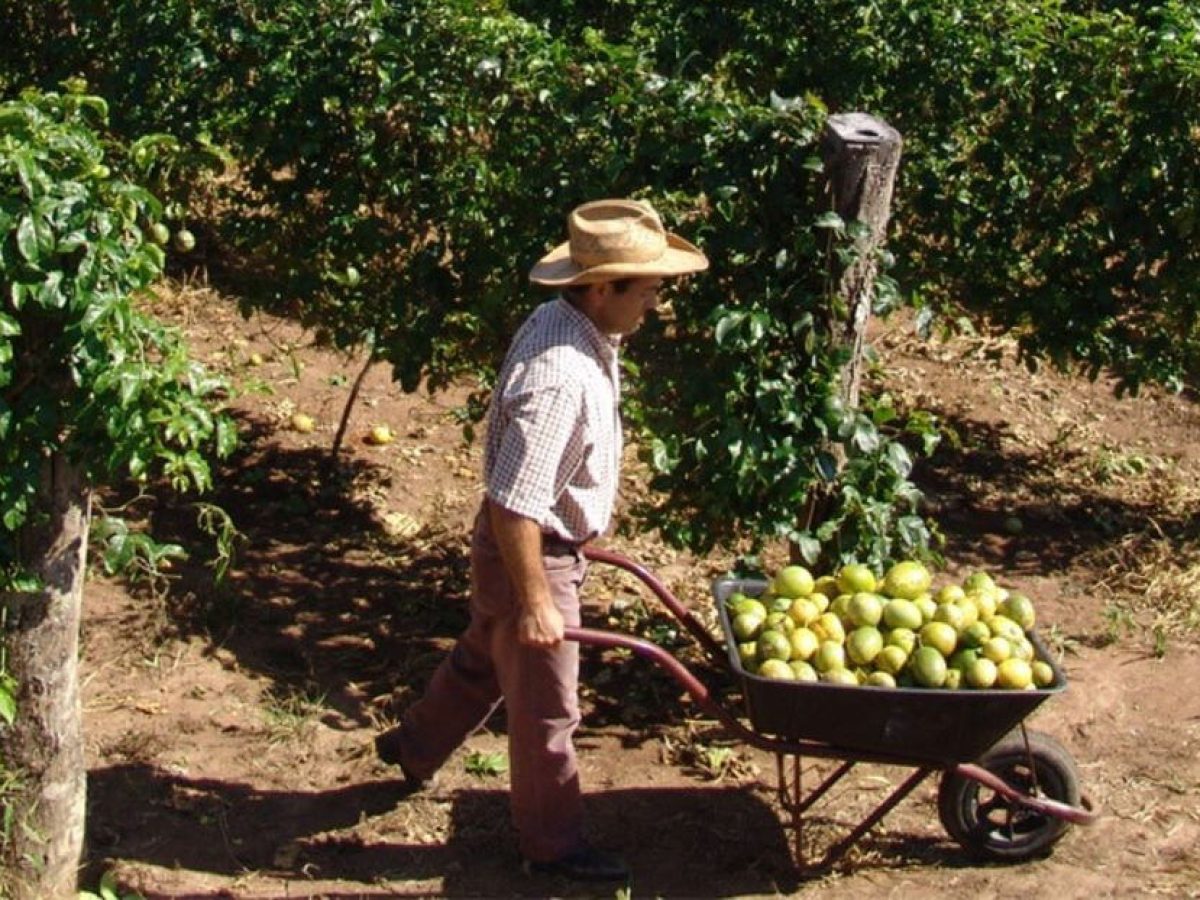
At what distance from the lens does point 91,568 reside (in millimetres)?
6707

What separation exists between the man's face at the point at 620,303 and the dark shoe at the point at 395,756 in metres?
1.55

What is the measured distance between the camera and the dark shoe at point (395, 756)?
219 inches

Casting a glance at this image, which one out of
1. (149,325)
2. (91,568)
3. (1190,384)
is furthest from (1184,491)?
(149,325)

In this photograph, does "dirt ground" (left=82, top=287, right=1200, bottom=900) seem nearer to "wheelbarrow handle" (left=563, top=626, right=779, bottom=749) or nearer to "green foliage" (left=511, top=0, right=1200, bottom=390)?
"wheelbarrow handle" (left=563, top=626, right=779, bottom=749)

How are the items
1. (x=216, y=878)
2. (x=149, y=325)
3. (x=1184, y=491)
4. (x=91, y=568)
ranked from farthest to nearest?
1. (x=1184, y=491)
2. (x=91, y=568)
3. (x=216, y=878)
4. (x=149, y=325)

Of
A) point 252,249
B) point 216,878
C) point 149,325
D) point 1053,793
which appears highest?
point 149,325

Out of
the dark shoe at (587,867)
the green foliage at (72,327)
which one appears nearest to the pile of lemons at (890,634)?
the dark shoe at (587,867)

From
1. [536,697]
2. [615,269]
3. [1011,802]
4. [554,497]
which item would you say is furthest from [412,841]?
[615,269]

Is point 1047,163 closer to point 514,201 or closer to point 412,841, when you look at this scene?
point 514,201

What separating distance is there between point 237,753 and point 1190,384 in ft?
17.6

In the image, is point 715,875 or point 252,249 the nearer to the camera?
point 715,875

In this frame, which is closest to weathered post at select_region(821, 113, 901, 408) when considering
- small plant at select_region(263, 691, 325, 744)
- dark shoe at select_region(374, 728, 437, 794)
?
dark shoe at select_region(374, 728, 437, 794)

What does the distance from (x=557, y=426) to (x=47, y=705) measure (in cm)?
157

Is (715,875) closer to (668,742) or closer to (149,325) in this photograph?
(668,742)
